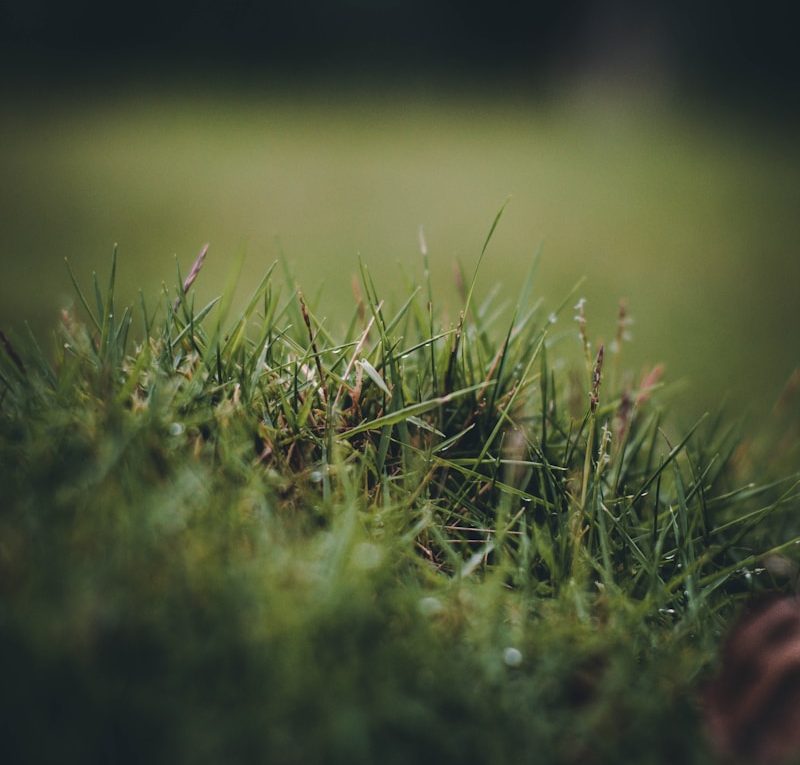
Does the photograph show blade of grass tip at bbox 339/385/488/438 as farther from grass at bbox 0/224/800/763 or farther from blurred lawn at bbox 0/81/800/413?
blurred lawn at bbox 0/81/800/413

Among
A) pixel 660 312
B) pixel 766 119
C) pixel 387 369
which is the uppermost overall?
pixel 766 119

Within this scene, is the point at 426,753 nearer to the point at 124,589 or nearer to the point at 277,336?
the point at 124,589

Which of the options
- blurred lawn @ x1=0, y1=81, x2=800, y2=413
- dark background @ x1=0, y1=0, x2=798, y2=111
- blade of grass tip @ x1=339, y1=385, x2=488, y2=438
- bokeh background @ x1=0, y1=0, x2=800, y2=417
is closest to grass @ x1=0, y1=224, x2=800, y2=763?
blade of grass tip @ x1=339, y1=385, x2=488, y2=438

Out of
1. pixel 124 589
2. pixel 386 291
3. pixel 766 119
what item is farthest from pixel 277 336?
pixel 766 119

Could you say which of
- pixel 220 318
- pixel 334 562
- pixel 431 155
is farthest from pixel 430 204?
pixel 334 562

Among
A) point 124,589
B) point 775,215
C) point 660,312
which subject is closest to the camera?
point 124,589

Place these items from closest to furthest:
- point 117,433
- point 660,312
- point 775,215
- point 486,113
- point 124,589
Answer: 1. point 124,589
2. point 117,433
3. point 660,312
4. point 775,215
5. point 486,113

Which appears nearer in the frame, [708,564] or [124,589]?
[124,589]

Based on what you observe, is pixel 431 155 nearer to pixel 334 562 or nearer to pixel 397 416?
pixel 397 416
